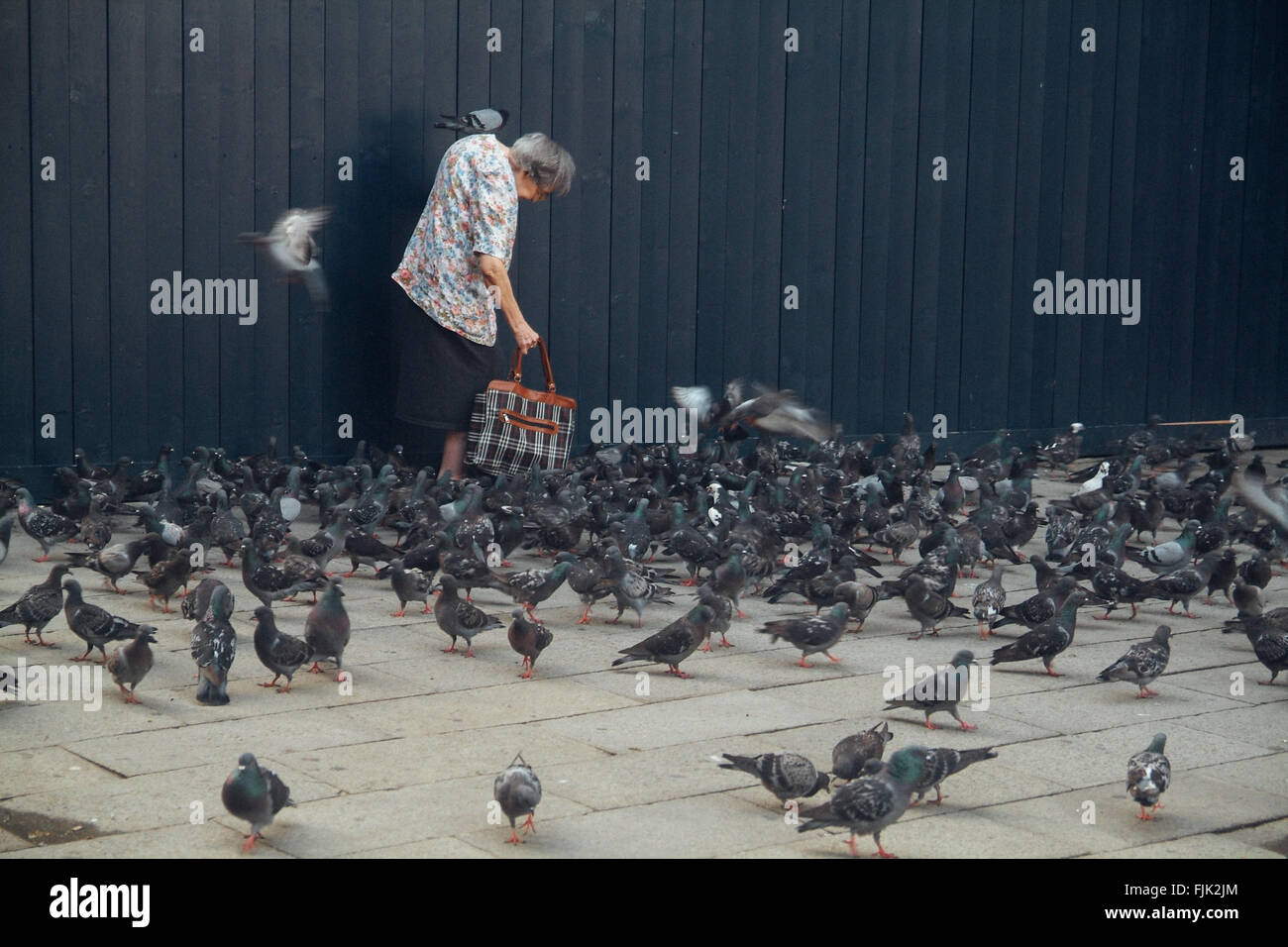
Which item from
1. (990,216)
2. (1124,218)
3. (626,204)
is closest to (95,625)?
(626,204)

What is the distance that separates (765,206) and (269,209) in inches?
162

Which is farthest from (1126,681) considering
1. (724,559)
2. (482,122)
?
(482,122)

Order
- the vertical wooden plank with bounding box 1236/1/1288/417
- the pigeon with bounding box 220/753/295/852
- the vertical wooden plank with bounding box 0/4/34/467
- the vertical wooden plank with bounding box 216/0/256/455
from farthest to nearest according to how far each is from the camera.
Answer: the vertical wooden plank with bounding box 1236/1/1288/417, the vertical wooden plank with bounding box 216/0/256/455, the vertical wooden plank with bounding box 0/4/34/467, the pigeon with bounding box 220/753/295/852

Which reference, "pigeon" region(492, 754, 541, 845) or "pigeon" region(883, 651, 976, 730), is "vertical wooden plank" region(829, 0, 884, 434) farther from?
"pigeon" region(492, 754, 541, 845)

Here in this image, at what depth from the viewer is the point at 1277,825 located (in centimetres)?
524

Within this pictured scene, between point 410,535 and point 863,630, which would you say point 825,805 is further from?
point 410,535

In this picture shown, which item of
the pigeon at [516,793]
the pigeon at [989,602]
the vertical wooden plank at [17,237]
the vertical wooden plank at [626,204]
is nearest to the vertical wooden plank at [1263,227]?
the vertical wooden plank at [626,204]

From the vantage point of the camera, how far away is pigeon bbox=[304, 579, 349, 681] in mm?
6727

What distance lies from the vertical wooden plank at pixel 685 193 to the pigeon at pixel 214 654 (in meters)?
6.68

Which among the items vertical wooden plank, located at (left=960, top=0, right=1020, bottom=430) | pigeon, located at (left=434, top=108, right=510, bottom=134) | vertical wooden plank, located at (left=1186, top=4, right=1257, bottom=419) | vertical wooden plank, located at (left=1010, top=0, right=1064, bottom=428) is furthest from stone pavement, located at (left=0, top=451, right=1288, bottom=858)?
vertical wooden plank, located at (left=1186, top=4, right=1257, bottom=419)

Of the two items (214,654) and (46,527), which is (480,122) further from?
(214,654)

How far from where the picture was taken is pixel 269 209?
10906 mm

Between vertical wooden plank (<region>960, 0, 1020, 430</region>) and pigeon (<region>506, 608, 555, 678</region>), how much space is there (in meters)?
7.91

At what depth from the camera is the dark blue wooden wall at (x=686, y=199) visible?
10383 millimetres
